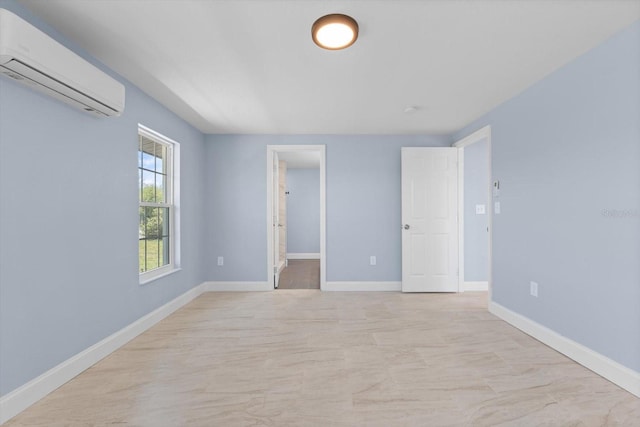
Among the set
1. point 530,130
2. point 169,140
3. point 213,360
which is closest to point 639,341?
point 530,130

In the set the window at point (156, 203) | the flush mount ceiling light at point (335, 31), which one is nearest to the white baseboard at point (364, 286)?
the window at point (156, 203)

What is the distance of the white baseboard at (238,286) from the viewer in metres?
4.62

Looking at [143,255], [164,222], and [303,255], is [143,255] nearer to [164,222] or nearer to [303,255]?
[164,222]

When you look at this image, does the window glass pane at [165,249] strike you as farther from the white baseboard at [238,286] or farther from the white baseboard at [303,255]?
the white baseboard at [303,255]

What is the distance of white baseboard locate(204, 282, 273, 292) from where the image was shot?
4617 mm

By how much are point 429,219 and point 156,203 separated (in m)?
3.56

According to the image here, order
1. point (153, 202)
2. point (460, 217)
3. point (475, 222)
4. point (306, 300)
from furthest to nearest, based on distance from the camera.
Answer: point (475, 222), point (460, 217), point (306, 300), point (153, 202)

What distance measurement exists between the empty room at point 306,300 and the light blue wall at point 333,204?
593mm

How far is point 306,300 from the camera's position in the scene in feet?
13.6

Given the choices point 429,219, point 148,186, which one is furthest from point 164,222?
point 429,219

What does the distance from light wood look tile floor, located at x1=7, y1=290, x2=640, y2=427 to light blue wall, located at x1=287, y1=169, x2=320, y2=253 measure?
16.0 feet

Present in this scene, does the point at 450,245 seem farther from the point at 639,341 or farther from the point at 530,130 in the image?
the point at 639,341

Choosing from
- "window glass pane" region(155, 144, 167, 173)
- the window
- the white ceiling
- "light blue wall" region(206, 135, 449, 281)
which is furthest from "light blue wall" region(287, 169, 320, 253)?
the white ceiling

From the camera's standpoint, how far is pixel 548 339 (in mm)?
2686
